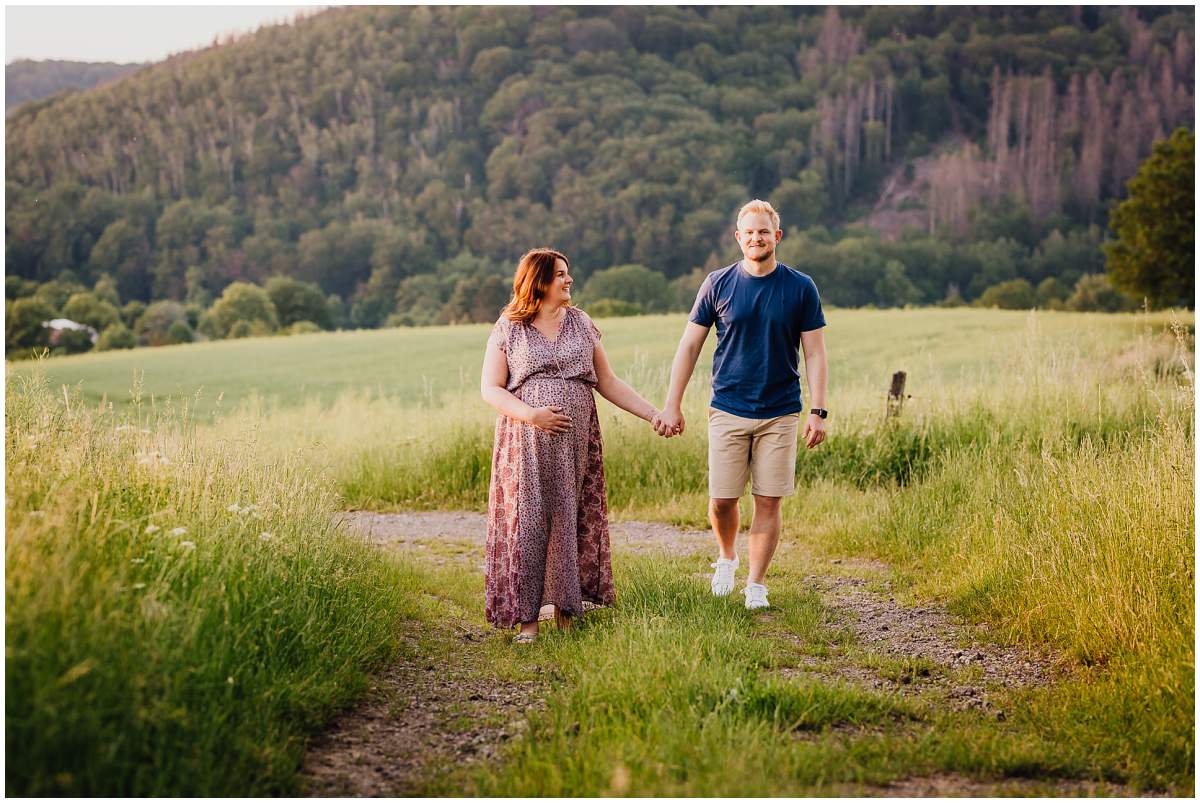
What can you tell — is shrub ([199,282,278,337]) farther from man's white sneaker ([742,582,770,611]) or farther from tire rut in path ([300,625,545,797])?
tire rut in path ([300,625,545,797])

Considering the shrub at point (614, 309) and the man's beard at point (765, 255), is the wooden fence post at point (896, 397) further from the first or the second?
the shrub at point (614, 309)

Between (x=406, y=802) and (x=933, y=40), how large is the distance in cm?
10913

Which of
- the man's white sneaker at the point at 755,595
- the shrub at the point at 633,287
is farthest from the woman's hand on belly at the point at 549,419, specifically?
the shrub at the point at 633,287

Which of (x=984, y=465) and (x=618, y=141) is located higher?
(x=618, y=141)

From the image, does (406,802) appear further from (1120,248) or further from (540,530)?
(1120,248)

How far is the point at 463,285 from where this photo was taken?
69.0m

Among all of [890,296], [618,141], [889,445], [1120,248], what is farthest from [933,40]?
[889,445]

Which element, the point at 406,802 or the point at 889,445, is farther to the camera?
the point at 889,445

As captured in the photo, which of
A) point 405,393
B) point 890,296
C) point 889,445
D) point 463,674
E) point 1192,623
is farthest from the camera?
point 890,296

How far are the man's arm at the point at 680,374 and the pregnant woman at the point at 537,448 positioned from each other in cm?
61

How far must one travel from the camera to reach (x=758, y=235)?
591 centimetres

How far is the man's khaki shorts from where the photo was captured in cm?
612

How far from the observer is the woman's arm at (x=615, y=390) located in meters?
5.99

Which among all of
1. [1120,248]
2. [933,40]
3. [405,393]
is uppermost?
[933,40]
